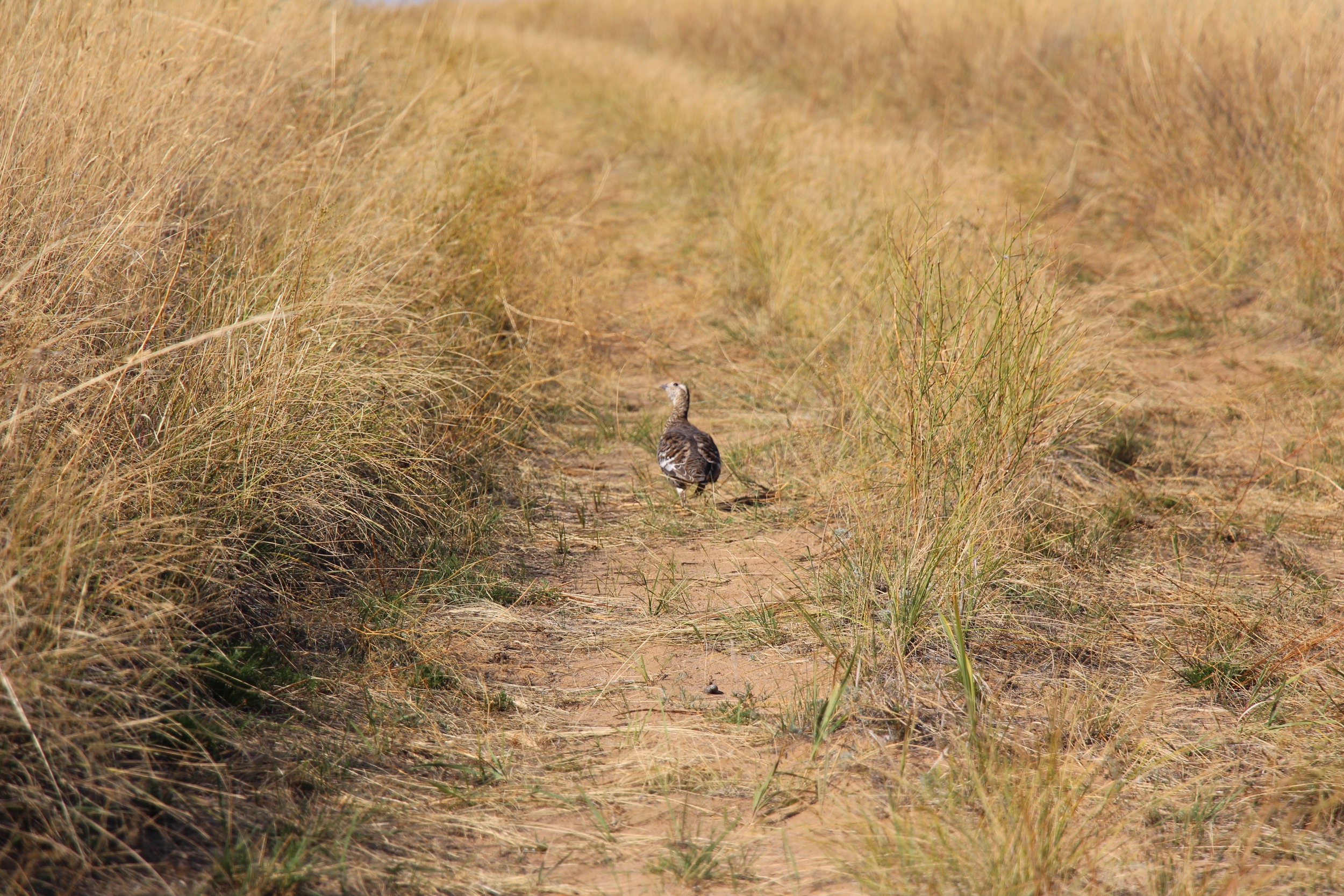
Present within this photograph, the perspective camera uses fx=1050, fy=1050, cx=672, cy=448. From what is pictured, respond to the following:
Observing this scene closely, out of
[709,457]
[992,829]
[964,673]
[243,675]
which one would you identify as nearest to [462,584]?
[243,675]

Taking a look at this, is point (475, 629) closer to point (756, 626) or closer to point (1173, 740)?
point (756, 626)

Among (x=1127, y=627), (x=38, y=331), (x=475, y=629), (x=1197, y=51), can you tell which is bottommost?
(x=475, y=629)

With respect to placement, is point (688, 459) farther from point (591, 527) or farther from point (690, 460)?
point (591, 527)

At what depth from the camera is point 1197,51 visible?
7.90 m

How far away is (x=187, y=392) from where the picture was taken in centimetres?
321

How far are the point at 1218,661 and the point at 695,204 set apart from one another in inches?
242

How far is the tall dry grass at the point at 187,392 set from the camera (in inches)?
90.9

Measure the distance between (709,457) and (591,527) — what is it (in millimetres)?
558

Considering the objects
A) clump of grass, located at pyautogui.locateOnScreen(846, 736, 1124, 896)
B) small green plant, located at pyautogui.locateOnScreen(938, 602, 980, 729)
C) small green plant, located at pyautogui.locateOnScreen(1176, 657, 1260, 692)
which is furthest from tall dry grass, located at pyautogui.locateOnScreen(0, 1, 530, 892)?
small green plant, located at pyautogui.locateOnScreen(1176, 657, 1260, 692)

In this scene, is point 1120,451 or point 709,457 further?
point 1120,451

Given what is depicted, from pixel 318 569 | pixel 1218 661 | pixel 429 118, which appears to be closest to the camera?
pixel 1218 661

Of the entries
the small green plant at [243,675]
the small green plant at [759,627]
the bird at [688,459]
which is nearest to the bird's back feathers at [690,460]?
the bird at [688,459]

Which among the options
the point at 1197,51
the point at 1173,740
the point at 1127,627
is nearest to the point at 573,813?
the point at 1173,740

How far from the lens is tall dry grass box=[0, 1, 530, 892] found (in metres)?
2.31
